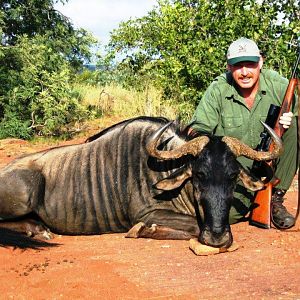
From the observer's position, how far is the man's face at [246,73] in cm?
482

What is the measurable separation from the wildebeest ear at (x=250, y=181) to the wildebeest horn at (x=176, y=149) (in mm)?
432

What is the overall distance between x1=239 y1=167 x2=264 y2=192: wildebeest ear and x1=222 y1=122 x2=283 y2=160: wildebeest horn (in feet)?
0.49

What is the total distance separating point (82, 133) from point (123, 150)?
7.32 meters

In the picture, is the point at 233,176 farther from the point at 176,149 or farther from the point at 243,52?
the point at 243,52

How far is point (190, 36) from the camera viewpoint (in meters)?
8.64

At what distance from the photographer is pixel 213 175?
4.12 meters

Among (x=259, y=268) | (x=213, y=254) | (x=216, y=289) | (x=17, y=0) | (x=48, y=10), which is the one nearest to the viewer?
(x=216, y=289)

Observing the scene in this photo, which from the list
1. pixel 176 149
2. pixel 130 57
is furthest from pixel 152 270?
pixel 130 57

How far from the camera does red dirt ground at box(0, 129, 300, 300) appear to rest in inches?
129

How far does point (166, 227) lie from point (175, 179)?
1.38 ft

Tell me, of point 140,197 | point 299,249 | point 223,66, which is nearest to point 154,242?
point 140,197

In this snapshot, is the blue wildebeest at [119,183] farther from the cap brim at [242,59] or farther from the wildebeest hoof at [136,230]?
the cap brim at [242,59]

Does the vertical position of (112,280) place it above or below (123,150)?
below

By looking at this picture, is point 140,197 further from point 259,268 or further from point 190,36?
point 190,36
